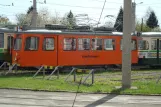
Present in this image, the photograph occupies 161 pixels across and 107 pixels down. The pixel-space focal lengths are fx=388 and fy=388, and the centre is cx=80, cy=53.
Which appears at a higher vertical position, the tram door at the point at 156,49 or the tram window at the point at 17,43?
the tram window at the point at 17,43

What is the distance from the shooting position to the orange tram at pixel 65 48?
1017 inches

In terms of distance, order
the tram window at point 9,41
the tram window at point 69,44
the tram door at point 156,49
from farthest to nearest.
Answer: the tram door at point 156,49
the tram window at point 9,41
the tram window at point 69,44

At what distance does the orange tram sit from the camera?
25828mm

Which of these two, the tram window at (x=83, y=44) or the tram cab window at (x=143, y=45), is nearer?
the tram window at (x=83, y=44)

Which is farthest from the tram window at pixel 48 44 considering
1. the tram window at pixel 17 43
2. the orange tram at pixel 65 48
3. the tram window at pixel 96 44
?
the tram window at pixel 96 44

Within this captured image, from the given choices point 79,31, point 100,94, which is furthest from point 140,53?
point 100,94

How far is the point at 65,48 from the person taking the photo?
26844 millimetres

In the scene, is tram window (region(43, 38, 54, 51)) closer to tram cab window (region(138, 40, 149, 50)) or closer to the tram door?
tram cab window (region(138, 40, 149, 50))

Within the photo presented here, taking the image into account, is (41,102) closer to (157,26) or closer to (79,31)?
(79,31)

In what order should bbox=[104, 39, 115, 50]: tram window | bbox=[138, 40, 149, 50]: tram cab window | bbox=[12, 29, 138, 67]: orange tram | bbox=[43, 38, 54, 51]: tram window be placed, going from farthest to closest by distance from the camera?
bbox=[138, 40, 149, 50]: tram cab window → bbox=[104, 39, 115, 50]: tram window → bbox=[43, 38, 54, 51]: tram window → bbox=[12, 29, 138, 67]: orange tram

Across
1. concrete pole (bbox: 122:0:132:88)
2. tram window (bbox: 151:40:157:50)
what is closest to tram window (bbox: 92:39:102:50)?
tram window (bbox: 151:40:157:50)

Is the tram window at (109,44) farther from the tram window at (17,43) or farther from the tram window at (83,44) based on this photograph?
the tram window at (17,43)

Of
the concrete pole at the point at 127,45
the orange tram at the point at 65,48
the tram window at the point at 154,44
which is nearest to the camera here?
the concrete pole at the point at 127,45

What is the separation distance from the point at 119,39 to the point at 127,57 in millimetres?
11639
